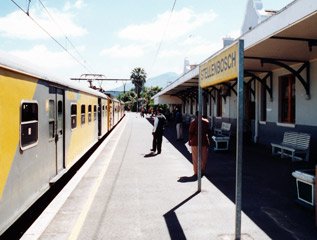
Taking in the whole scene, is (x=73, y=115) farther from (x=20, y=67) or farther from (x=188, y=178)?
(x=20, y=67)

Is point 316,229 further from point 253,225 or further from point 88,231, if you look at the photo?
point 88,231

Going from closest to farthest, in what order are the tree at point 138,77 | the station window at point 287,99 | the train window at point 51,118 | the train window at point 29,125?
the train window at point 29,125 < the train window at point 51,118 < the station window at point 287,99 < the tree at point 138,77

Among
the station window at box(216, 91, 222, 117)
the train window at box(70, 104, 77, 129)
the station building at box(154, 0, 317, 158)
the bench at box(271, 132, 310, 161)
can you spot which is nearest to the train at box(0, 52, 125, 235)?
the train window at box(70, 104, 77, 129)

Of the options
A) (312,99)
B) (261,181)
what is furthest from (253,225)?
(312,99)

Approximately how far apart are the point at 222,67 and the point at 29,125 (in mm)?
3188

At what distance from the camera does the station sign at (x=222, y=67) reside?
187 inches

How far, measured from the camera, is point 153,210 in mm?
5926

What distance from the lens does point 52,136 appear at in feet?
22.6

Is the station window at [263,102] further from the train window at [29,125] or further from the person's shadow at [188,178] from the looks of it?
the train window at [29,125]

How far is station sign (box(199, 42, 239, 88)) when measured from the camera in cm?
475

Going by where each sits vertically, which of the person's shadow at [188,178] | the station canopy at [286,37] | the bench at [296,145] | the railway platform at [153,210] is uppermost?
the station canopy at [286,37]

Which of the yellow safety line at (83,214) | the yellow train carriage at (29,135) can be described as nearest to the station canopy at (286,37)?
the yellow train carriage at (29,135)

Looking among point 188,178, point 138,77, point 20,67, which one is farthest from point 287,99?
point 138,77

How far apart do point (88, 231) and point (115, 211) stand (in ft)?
3.18
